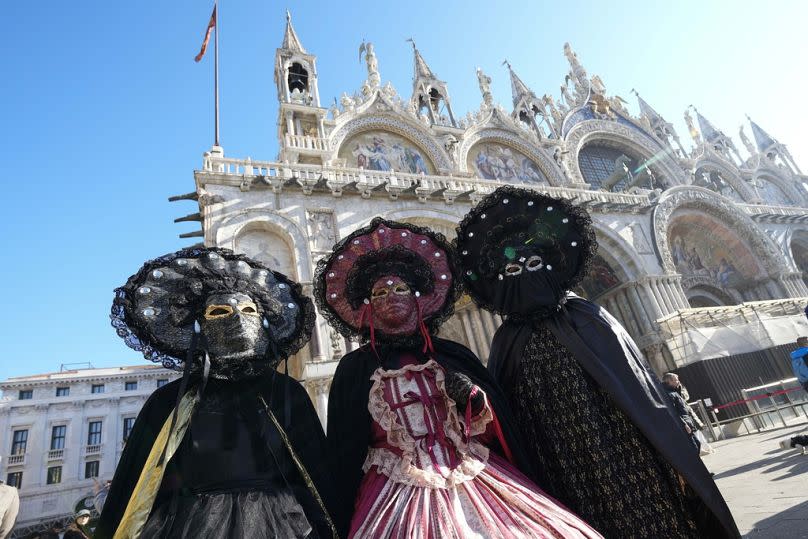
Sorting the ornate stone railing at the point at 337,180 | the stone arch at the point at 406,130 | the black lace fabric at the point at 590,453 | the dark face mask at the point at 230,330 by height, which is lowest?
the black lace fabric at the point at 590,453

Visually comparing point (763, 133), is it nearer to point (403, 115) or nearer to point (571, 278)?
point (403, 115)

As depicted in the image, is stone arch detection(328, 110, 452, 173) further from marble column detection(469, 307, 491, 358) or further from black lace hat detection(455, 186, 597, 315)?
black lace hat detection(455, 186, 597, 315)

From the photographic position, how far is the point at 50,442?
2559 centimetres

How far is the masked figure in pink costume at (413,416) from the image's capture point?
5.56 feet

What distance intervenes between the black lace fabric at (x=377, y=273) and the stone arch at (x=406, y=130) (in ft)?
42.6

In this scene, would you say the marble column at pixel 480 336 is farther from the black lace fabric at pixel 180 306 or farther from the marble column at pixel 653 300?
the black lace fabric at pixel 180 306

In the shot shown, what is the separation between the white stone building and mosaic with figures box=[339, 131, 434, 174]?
16.5m

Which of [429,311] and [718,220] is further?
[718,220]

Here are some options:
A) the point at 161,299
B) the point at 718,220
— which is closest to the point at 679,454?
the point at 161,299

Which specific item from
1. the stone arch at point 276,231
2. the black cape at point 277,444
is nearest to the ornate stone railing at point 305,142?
the stone arch at point 276,231

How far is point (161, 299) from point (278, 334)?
64 cm

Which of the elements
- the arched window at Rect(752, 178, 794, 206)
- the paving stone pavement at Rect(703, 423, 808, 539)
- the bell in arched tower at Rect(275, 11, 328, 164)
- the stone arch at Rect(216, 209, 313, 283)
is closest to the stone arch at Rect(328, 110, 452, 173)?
the bell in arched tower at Rect(275, 11, 328, 164)

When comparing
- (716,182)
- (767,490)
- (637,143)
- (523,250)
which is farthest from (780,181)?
(523,250)

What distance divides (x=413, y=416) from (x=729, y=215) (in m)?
19.1
